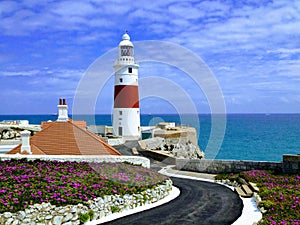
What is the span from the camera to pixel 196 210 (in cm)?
1313

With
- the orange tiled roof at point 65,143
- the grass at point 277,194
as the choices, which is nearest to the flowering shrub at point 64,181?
the orange tiled roof at point 65,143

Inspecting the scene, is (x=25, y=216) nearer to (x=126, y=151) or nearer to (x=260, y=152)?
(x=126, y=151)

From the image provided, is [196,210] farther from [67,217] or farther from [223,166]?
[223,166]

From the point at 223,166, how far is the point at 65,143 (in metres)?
10.0

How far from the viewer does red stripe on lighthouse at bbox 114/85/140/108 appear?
35.5 meters

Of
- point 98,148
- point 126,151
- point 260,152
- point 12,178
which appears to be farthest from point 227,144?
point 12,178

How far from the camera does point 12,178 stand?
1341 centimetres

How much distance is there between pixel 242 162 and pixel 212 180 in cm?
244

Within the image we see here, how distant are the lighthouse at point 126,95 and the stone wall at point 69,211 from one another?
72.4 feet

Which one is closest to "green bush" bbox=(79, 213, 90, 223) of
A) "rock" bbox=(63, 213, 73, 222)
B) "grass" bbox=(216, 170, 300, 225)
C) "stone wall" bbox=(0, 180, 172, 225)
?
"stone wall" bbox=(0, 180, 172, 225)

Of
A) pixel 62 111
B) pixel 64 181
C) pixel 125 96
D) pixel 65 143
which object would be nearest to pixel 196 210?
pixel 64 181

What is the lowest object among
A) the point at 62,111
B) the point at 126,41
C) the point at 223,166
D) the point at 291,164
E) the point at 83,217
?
the point at 83,217

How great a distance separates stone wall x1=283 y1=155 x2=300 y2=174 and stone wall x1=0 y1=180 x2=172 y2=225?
8.89 m

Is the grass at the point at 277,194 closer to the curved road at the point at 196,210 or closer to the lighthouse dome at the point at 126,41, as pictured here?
the curved road at the point at 196,210
